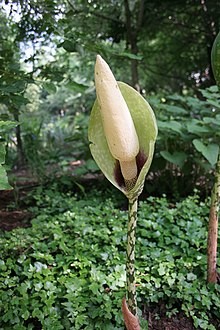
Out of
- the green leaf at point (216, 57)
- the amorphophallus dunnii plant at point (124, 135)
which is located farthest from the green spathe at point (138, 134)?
the green leaf at point (216, 57)

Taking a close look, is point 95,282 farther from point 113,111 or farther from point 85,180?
point 85,180

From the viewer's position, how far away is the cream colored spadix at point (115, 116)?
0.73 m

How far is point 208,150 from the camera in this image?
2.17 meters

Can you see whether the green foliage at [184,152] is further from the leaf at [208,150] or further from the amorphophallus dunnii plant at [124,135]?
the amorphophallus dunnii plant at [124,135]

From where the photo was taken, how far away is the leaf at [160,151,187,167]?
2.37m

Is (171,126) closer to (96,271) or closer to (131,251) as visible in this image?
(96,271)

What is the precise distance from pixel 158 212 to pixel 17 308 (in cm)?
98

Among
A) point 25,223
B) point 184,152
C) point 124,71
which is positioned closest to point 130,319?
point 25,223

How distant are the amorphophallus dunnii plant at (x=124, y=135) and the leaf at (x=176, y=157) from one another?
1495 millimetres

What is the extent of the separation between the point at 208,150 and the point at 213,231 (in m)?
1.00

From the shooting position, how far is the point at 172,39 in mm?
4676

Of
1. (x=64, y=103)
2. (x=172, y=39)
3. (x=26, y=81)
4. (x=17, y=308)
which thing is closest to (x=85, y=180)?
(x=26, y=81)

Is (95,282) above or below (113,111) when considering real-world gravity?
below

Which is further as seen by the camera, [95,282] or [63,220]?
[63,220]
